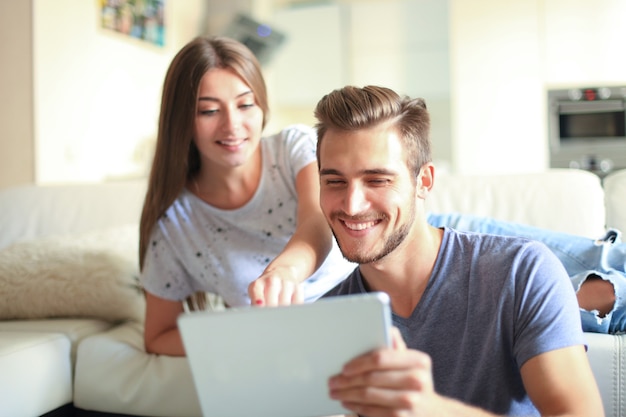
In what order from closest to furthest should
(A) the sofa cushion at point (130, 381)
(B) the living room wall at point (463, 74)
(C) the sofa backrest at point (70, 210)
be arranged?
1. (A) the sofa cushion at point (130, 381)
2. (C) the sofa backrest at point (70, 210)
3. (B) the living room wall at point (463, 74)

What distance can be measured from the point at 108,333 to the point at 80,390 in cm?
19

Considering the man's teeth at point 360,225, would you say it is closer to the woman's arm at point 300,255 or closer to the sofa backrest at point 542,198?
the woman's arm at point 300,255

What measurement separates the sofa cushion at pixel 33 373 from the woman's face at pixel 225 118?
643 millimetres

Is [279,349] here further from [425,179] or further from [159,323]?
[159,323]

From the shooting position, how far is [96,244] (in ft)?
7.31

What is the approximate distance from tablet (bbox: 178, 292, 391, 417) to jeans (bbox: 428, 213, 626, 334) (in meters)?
0.89

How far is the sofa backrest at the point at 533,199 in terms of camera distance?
81.7 inches

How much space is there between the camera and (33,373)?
165cm

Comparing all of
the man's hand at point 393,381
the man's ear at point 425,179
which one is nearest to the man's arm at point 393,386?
the man's hand at point 393,381

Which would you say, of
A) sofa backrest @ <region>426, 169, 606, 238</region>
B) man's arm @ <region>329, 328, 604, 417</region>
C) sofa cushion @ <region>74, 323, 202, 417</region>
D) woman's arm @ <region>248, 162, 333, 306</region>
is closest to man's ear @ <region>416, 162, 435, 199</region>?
woman's arm @ <region>248, 162, 333, 306</region>

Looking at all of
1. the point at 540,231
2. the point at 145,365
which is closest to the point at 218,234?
the point at 145,365

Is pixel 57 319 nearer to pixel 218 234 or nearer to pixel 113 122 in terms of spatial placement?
pixel 218 234

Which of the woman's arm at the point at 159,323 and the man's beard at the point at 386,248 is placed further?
the woman's arm at the point at 159,323

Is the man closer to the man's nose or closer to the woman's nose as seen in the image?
the man's nose
